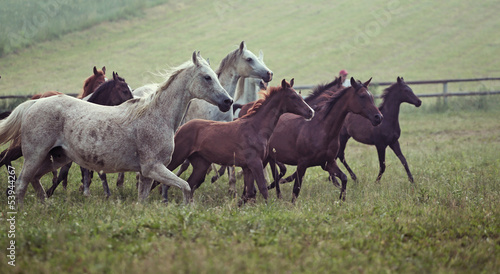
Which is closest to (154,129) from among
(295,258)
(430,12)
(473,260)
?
(295,258)

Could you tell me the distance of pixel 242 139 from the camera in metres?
6.97

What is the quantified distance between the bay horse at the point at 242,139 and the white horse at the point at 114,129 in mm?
692

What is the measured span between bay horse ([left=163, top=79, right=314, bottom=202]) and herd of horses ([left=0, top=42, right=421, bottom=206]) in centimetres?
1

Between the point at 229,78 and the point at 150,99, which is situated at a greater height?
the point at 229,78

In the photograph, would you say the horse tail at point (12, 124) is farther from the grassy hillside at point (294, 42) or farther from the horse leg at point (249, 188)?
the grassy hillside at point (294, 42)

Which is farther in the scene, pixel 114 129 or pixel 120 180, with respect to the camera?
pixel 120 180

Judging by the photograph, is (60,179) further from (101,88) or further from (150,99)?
(150,99)

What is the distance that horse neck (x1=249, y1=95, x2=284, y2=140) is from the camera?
7105 millimetres

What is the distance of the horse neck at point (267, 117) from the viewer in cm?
711

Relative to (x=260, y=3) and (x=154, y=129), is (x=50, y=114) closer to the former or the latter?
(x=154, y=129)

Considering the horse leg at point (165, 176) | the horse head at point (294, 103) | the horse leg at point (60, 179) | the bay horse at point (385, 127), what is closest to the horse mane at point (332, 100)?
the horse head at point (294, 103)

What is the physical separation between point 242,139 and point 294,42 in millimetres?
29648

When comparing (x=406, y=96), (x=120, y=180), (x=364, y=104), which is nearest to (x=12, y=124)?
(x=120, y=180)

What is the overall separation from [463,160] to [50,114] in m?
8.18
